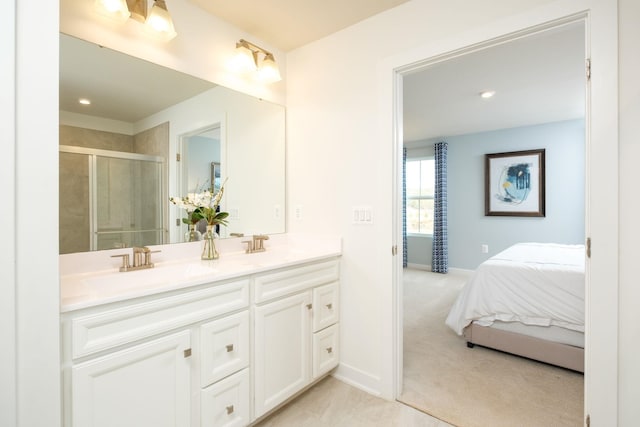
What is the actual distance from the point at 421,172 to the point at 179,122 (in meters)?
4.91

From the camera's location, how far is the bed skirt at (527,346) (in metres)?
2.21

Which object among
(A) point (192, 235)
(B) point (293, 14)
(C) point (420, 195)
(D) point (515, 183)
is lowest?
(A) point (192, 235)

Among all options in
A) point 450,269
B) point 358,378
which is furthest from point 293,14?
point 450,269

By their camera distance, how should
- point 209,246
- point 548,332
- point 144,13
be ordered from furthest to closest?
point 548,332
point 209,246
point 144,13

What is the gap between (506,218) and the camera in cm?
496

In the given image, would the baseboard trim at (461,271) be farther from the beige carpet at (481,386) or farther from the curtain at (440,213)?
the beige carpet at (481,386)

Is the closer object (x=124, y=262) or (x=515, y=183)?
(x=124, y=262)

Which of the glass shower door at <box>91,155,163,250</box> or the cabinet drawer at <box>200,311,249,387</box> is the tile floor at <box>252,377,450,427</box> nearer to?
the cabinet drawer at <box>200,311,249,387</box>

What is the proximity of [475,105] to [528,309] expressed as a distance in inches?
99.1

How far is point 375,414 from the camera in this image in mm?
1789

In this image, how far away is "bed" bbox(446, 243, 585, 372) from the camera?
223cm
